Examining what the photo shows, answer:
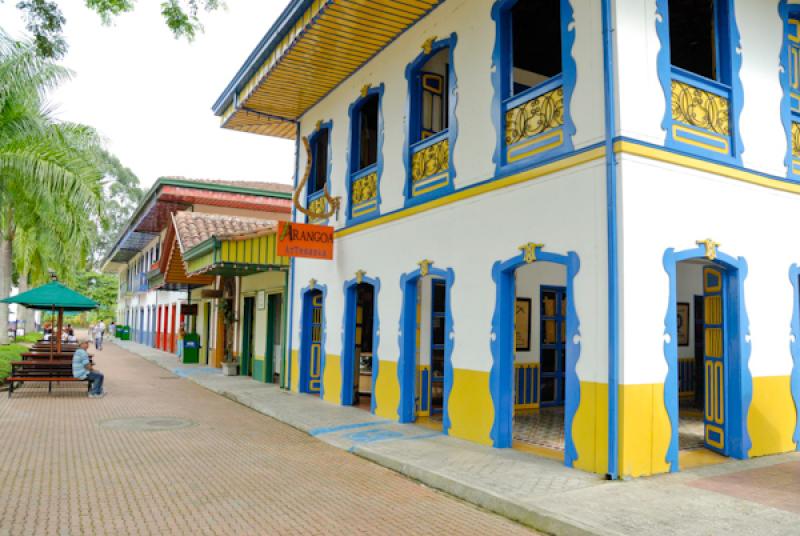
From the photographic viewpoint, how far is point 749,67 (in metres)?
8.10

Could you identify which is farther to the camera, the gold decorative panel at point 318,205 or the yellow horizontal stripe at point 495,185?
the gold decorative panel at point 318,205

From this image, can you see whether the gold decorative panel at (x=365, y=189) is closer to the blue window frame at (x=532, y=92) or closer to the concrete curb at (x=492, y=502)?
the blue window frame at (x=532, y=92)

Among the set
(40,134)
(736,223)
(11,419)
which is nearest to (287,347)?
(11,419)

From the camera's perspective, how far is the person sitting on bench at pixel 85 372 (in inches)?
539

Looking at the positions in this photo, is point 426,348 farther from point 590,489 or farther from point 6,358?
point 6,358

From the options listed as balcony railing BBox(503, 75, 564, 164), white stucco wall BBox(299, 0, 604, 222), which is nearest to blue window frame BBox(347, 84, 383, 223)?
white stucco wall BBox(299, 0, 604, 222)

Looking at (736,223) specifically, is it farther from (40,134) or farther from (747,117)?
(40,134)

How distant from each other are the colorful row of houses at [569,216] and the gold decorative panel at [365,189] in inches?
3.2

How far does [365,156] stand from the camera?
43.1ft

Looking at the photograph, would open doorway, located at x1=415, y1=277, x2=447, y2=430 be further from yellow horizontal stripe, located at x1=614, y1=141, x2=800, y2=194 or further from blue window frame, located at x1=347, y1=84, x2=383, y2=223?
yellow horizontal stripe, located at x1=614, y1=141, x2=800, y2=194

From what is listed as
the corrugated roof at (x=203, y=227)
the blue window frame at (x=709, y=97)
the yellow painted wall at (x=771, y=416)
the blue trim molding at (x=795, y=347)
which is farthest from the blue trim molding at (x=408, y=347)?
the corrugated roof at (x=203, y=227)

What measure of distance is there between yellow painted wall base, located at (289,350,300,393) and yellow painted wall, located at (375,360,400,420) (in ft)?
12.0

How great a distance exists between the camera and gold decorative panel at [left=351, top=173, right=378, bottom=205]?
38.6ft

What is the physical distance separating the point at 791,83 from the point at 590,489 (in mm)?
6352
